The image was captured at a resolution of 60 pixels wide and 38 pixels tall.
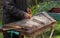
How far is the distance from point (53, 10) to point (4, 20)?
10.6 ft

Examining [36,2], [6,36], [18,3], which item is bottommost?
[36,2]

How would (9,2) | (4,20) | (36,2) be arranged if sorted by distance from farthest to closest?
1. (36,2)
2. (4,20)
3. (9,2)

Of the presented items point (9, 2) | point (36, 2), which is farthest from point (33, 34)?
point (36, 2)

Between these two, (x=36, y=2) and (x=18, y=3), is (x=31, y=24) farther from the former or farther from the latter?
(x=36, y=2)

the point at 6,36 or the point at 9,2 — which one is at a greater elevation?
the point at 9,2

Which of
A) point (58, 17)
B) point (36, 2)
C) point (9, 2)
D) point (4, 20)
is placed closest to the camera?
point (9, 2)

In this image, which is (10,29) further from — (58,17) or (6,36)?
(58,17)

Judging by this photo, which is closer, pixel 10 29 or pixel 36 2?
pixel 10 29

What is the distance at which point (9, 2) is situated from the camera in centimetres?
247

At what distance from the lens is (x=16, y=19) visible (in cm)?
261

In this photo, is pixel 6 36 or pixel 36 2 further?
pixel 36 2

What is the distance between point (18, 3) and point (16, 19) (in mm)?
201

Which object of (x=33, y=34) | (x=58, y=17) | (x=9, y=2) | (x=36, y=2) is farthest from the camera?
(x=36, y=2)

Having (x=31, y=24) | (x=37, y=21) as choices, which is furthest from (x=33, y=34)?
(x=37, y=21)
